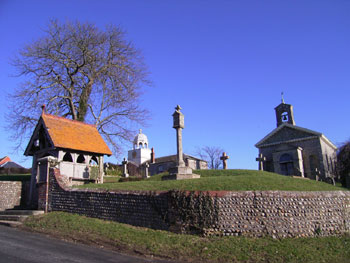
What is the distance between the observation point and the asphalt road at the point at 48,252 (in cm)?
660

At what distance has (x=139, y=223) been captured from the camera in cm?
997

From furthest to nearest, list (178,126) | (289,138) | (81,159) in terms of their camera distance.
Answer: (289,138) → (81,159) → (178,126)

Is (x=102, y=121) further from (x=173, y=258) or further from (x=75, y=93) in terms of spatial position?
(x=173, y=258)

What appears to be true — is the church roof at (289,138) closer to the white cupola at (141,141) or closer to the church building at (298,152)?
the church building at (298,152)

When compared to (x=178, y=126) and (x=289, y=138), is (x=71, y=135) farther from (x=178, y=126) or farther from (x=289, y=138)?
(x=289, y=138)

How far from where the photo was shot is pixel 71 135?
58.7ft

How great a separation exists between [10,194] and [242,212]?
525 inches

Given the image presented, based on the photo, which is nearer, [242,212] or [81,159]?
[242,212]

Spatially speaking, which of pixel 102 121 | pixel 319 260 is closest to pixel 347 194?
pixel 319 260

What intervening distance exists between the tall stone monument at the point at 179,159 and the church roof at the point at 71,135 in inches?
204

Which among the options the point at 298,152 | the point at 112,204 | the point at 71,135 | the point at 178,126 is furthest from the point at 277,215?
the point at 298,152

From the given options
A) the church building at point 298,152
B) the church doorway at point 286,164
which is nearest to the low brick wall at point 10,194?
the church building at point 298,152

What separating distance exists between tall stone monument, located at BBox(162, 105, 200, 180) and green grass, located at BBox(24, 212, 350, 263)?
6904mm

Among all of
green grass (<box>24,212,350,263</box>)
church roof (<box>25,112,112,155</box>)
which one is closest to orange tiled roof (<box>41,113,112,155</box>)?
church roof (<box>25,112,112,155</box>)
